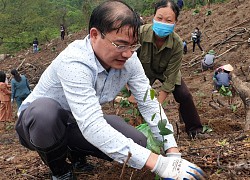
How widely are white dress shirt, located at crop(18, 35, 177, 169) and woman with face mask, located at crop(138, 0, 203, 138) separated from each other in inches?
41.8

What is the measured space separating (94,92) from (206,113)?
3.59 m

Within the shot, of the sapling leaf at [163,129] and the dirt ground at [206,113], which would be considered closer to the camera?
the sapling leaf at [163,129]

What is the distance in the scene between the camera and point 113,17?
1680 mm

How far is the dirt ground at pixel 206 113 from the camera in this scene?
2.11 metres

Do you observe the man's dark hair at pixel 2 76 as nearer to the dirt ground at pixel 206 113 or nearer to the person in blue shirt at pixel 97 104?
the dirt ground at pixel 206 113

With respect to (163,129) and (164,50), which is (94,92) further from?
(164,50)


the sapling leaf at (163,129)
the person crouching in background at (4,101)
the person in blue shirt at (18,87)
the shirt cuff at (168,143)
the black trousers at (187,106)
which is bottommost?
the person crouching in background at (4,101)

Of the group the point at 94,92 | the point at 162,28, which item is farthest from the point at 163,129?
the point at 162,28

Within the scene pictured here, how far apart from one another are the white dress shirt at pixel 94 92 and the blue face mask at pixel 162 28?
1017mm

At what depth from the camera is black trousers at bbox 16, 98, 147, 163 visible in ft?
6.04

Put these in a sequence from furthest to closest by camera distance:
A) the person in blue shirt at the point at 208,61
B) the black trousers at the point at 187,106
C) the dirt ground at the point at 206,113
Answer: the person in blue shirt at the point at 208,61, the black trousers at the point at 187,106, the dirt ground at the point at 206,113

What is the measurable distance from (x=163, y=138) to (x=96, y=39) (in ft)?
2.12

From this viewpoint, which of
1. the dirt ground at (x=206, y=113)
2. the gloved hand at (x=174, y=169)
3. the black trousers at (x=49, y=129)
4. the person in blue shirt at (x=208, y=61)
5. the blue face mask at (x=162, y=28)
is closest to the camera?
the gloved hand at (x=174, y=169)

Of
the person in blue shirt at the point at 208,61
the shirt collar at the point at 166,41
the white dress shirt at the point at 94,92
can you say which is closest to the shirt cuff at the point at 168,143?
the white dress shirt at the point at 94,92
